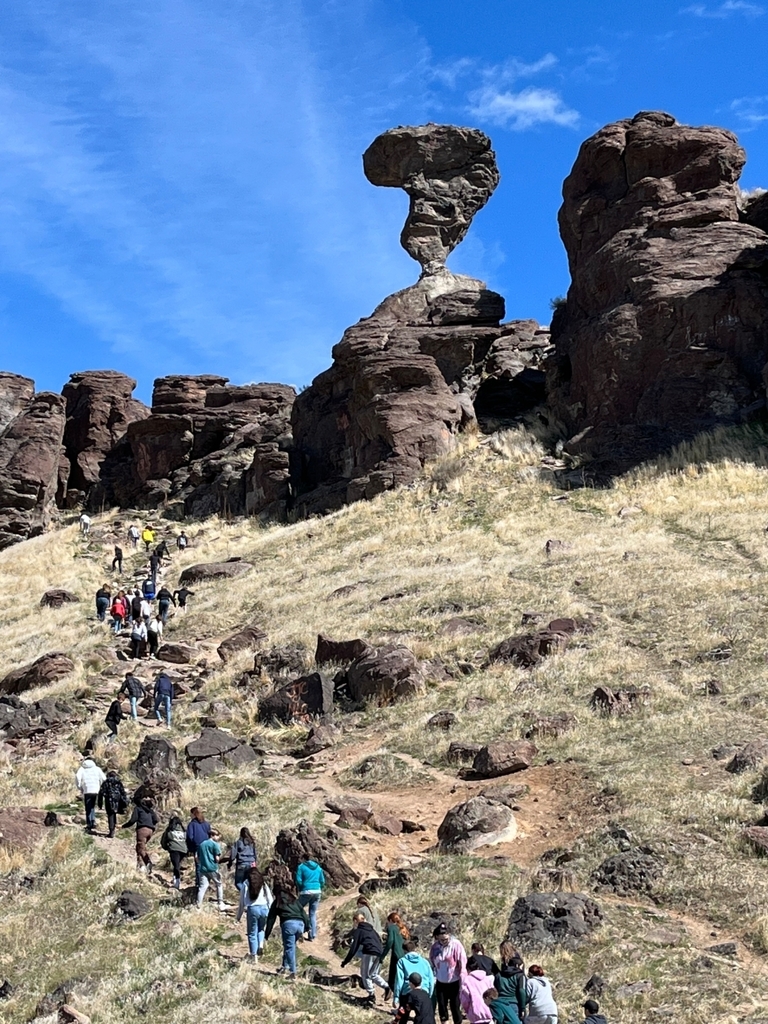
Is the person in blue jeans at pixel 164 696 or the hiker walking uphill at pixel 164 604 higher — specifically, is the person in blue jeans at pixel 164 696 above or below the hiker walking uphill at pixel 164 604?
below

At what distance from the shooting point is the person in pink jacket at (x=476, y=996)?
10508 mm

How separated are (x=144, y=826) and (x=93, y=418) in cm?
4302

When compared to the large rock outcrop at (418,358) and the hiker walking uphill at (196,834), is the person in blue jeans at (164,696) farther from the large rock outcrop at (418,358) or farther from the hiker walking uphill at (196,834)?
the large rock outcrop at (418,358)

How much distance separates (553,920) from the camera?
12336 millimetres

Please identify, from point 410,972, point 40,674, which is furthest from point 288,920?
point 40,674

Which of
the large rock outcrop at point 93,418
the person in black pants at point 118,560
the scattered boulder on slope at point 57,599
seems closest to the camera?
the scattered boulder on slope at point 57,599

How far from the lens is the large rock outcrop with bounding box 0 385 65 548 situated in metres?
51.3

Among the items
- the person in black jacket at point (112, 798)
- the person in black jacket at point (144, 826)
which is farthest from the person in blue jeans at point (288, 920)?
the person in black jacket at point (112, 798)

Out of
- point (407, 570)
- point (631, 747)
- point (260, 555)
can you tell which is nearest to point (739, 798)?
point (631, 747)

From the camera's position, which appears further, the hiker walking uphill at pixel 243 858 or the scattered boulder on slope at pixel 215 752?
the scattered boulder on slope at pixel 215 752

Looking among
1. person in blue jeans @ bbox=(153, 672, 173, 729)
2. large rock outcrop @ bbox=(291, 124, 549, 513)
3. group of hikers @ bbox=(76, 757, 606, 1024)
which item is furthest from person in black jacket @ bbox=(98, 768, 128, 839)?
large rock outcrop @ bbox=(291, 124, 549, 513)

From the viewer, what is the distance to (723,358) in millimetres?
39438

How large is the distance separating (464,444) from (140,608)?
1815 cm

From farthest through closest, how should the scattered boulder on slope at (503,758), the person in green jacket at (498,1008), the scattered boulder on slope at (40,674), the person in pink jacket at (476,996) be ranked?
the scattered boulder on slope at (40,674) → the scattered boulder on slope at (503,758) → the person in pink jacket at (476,996) → the person in green jacket at (498,1008)
